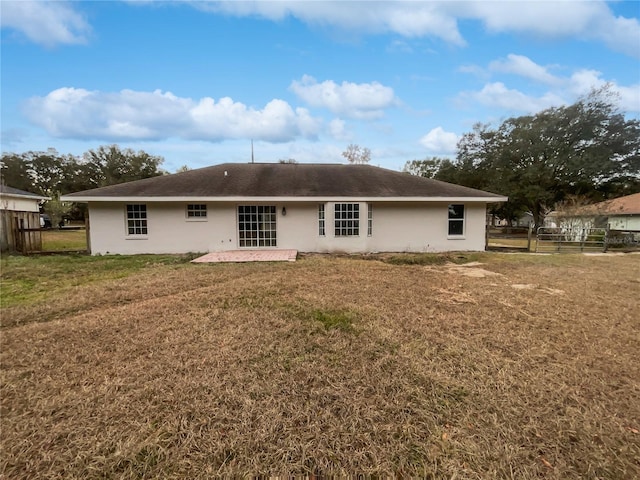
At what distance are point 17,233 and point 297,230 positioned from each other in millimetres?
10373

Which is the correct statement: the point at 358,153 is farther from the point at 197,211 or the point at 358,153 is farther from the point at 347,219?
the point at 197,211

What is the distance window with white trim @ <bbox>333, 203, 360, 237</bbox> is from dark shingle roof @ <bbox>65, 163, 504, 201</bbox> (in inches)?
19.0

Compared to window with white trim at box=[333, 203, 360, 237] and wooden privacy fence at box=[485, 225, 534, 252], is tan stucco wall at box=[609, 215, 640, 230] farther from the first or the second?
window with white trim at box=[333, 203, 360, 237]

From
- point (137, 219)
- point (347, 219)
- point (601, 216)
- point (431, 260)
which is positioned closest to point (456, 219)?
point (431, 260)

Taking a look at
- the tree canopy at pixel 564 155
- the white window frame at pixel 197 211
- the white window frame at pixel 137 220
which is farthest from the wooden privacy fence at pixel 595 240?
the white window frame at pixel 137 220

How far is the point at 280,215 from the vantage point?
12500mm

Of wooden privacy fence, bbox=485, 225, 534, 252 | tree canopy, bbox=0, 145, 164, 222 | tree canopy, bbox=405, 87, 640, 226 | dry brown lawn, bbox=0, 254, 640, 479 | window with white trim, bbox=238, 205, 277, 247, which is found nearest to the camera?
dry brown lawn, bbox=0, 254, 640, 479

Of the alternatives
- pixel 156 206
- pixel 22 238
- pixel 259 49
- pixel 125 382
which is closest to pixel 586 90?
pixel 259 49

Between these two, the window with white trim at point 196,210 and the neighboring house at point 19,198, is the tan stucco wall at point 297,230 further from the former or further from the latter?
the neighboring house at point 19,198

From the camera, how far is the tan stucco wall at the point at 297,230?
11.8 meters

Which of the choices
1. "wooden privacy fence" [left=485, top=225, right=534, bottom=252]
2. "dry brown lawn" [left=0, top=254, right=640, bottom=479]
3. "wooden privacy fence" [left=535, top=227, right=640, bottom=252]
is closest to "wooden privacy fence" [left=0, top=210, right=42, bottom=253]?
"dry brown lawn" [left=0, top=254, right=640, bottom=479]

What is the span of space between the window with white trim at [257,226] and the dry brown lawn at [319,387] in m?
6.76

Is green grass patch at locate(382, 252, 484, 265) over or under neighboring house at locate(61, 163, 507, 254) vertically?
under

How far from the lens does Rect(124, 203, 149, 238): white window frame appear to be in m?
11.9
